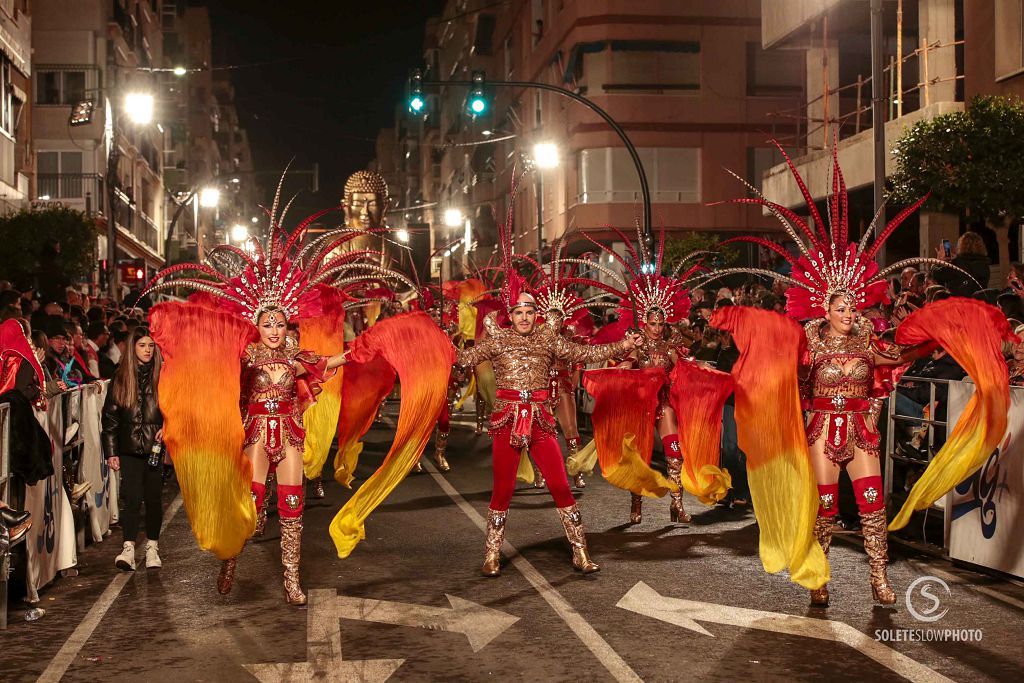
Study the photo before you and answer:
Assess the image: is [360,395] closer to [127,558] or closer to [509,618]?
[127,558]

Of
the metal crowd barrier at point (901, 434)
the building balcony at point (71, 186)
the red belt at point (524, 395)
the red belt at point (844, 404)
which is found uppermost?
the building balcony at point (71, 186)

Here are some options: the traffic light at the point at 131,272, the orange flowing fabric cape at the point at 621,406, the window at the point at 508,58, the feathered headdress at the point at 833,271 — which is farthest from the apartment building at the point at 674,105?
the feathered headdress at the point at 833,271

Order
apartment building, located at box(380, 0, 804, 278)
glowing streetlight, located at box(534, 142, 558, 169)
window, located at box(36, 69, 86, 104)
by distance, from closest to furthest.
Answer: glowing streetlight, located at box(534, 142, 558, 169) → apartment building, located at box(380, 0, 804, 278) → window, located at box(36, 69, 86, 104)

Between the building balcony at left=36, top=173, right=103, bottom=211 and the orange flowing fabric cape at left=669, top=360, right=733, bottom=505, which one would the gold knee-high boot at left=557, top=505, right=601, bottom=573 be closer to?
the orange flowing fabric cape at left=669, top=360, right=733, bottom=505

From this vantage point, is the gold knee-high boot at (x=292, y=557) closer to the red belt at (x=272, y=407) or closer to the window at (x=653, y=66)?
the red belt at (x=272, y=407)

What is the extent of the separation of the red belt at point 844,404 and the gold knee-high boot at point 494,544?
246cm

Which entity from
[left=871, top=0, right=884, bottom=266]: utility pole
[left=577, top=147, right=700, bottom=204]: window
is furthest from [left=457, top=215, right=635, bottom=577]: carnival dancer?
[left=577, top=147, right=700, bottom=204]: window

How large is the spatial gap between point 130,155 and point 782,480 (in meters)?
52.8

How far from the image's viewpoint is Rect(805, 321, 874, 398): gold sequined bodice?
8.79 m

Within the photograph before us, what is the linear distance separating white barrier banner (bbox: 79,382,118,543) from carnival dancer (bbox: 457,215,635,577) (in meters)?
3.30

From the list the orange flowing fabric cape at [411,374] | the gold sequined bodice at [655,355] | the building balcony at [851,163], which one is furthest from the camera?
the building balcony at [851,163]

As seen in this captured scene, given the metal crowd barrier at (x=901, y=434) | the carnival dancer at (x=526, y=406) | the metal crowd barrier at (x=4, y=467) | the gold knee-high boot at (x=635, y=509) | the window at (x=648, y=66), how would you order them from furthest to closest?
1. the window at (x=648, y=66)
2. the gold knee-high boot at (x=635, y=509)
3. the metal crowd barrier at (x=901, y=434)
4. the carnival dancer at (x=526, y=406)
5. the metal crowd barrier at (x=4, y=467)

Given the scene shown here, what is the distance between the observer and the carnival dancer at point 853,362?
8.70 m

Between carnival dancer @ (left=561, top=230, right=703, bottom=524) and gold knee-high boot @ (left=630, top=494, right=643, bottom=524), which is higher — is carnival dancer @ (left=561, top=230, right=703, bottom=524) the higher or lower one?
the higher one
